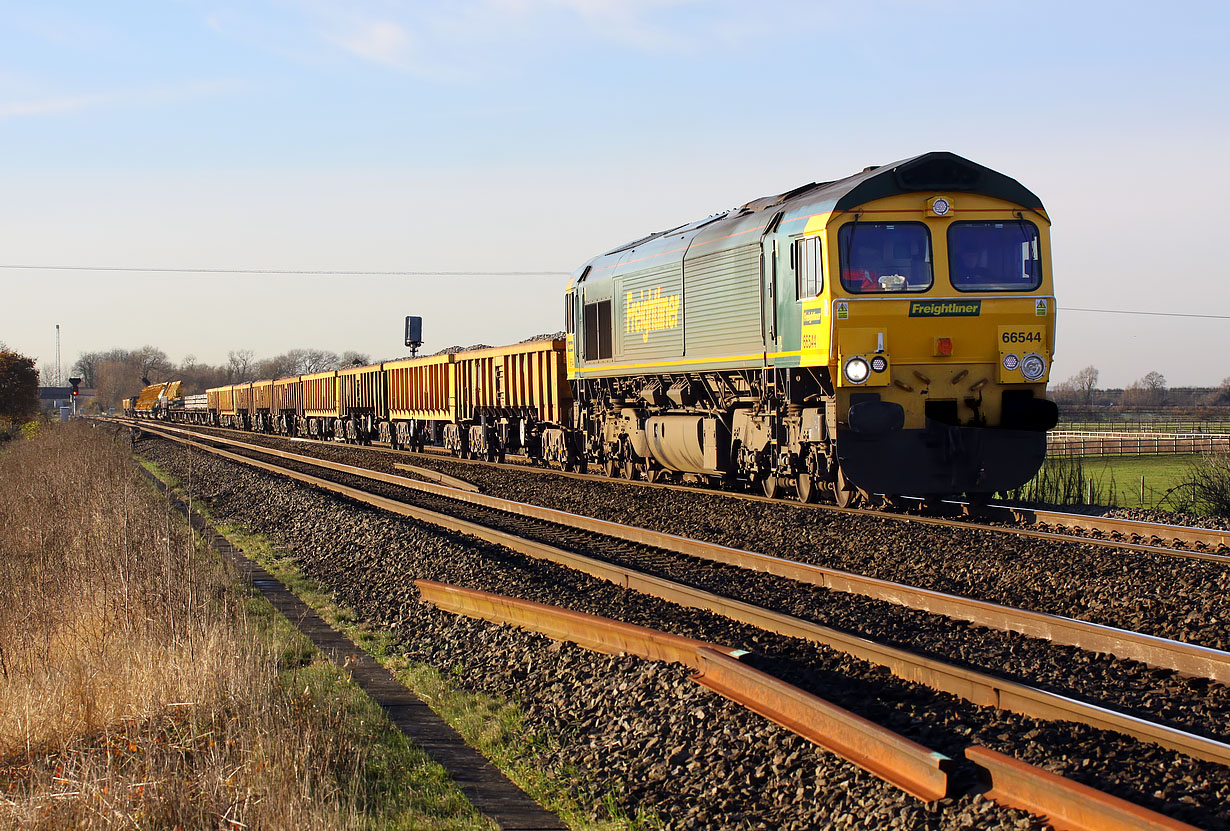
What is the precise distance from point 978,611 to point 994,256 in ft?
22.4

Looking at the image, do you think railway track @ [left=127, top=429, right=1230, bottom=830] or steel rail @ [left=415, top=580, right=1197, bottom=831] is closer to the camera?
steel rail @ [left=415, top=580, right=1197, bottom=831]

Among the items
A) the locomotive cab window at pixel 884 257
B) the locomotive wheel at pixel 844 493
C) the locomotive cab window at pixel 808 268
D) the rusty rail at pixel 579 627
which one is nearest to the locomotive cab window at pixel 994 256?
the locomotive cab window at pixel 884 257

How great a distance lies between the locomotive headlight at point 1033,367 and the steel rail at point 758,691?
7743 millimetres

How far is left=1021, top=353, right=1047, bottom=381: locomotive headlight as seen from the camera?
1285 centimetres

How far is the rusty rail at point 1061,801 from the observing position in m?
3.53

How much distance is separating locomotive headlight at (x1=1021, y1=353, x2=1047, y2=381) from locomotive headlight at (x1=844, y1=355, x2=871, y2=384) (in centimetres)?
201

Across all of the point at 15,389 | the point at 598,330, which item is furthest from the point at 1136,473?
the point at 15,389

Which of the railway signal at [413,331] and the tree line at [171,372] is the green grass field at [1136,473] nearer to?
the railway signal at [413,331]

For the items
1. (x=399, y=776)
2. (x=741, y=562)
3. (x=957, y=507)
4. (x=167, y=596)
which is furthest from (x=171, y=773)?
(x=957, y=507)

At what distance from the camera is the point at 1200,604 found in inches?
303

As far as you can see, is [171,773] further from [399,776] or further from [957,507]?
[957,507]

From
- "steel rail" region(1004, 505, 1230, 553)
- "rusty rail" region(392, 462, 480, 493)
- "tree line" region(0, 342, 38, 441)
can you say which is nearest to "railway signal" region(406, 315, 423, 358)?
"tree line" region(0, 342, 38, 441)

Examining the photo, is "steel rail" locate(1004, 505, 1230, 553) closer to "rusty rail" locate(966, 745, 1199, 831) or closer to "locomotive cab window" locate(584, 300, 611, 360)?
"rusty rail" locate(966, 745, 1199, 831)

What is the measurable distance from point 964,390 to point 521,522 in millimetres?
5991
